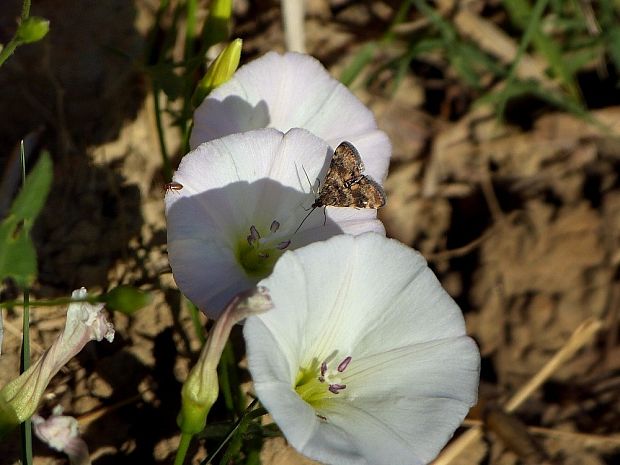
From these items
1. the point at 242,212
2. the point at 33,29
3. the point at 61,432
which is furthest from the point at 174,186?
the point at 61,432

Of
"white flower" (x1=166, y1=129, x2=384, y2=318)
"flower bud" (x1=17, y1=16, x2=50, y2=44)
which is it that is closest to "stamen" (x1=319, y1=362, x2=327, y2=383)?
"white flower" (x1=166, y1=129, x2=384, y2=318)

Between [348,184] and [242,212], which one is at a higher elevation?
[348,184]

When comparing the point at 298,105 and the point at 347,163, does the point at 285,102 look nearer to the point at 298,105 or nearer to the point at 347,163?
the point at 298,105

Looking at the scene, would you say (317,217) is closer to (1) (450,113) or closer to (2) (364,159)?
(2) (364,159)

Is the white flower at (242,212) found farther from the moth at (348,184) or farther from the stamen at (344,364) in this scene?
the stamen at (344,364)

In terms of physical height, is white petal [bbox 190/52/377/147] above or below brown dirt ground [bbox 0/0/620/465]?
above

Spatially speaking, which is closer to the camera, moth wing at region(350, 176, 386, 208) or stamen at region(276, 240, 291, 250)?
moth wing at region(350, 176, 386, 208)

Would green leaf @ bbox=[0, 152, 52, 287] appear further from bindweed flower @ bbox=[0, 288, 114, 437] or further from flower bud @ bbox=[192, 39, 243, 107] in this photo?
flower bud @ bbox=[192, 39, 243, 107]
